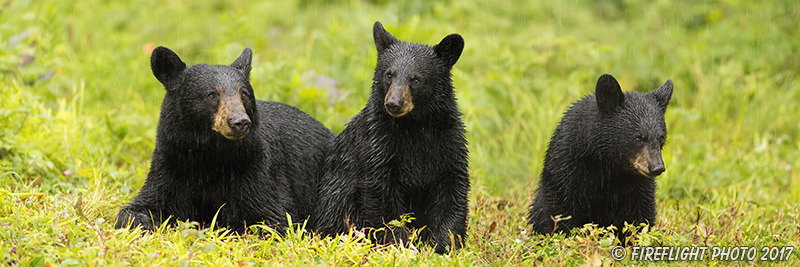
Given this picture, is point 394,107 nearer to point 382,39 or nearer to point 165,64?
point 382,39

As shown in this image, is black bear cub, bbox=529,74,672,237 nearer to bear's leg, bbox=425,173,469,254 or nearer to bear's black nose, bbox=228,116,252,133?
bear's leg, bbox=425,173,469,254

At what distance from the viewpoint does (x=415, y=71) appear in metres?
4.89

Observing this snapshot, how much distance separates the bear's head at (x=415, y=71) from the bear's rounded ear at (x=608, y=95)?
0.91 metres

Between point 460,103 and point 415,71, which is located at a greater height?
point 415,71

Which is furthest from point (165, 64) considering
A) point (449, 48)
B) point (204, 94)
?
point (449, 48)

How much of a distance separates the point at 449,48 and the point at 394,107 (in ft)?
2.03

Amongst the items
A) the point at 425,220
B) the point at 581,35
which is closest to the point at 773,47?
the point at 581,35

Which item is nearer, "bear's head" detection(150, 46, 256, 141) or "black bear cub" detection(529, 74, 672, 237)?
"bear's head" detection(150, 46, 256, 141)

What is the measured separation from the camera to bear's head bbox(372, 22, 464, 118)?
4855 mm

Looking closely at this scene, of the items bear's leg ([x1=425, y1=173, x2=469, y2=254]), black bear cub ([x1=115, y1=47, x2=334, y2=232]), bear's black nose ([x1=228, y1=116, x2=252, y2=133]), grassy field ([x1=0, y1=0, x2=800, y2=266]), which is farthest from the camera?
bear's leg ([x1=425, y1=173, x2=469, y2=254])

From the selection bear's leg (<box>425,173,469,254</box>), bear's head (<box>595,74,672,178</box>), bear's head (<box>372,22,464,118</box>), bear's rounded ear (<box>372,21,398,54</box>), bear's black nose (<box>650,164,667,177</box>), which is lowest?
bear's leg (<box>425,173,469,254</box>)

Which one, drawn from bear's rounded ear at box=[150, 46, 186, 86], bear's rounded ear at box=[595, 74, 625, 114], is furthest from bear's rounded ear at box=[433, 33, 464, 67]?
bear's rounded ear at box=[150, 46, 186, 86]

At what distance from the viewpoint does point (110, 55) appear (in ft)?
29.9

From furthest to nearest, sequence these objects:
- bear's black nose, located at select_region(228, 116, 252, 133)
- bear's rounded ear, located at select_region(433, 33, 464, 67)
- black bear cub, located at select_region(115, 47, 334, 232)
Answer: bear's rounded ear, located at select_region(433, 33, 464, 67)
black bear cub, located at select_region(115, 47, 334, 232)
bear's black nose, located at select_region(228, 116, 252, 133)
